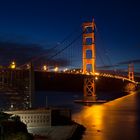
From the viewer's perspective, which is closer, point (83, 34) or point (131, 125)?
point (131, 125)

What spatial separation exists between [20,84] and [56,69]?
19843 mm

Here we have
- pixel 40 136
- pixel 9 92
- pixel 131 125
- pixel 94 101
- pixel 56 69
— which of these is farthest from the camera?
pixel 94 101

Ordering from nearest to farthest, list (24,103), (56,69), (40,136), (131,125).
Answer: (40,136)
(24,103)
(131,125)
(56,69)

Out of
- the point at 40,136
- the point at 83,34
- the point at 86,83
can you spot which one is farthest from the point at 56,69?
the point at 40,136

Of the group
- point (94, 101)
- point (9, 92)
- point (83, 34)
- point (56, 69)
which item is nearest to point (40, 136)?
point (9, 92)

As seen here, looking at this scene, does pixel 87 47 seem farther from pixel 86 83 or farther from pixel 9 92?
pixel 9 92

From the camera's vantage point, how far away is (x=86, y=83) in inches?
1937

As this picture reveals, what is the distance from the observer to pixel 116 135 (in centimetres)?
2127

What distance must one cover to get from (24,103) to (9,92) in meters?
1.67

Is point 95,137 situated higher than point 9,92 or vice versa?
point 9,92

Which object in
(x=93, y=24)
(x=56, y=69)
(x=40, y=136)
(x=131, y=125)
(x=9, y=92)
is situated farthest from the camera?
(x=93, y=24)

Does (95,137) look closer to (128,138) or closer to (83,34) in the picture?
(128,138)

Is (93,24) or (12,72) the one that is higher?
(93,24)

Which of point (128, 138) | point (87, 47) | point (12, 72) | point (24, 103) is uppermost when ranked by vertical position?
point (87, 47)
